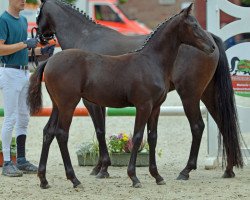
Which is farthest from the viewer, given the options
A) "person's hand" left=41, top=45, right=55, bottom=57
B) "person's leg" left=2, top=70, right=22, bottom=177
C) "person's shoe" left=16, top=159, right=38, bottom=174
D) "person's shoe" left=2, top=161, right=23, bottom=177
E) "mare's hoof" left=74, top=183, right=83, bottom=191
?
"person's shoe" left=16, top=159, right=38, bottom=174

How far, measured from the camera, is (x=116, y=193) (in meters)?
8.10

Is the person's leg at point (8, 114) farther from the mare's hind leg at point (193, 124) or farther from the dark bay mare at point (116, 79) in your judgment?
the mare's hind leg at point (193, 124)

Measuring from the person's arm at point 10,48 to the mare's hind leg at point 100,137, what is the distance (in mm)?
903

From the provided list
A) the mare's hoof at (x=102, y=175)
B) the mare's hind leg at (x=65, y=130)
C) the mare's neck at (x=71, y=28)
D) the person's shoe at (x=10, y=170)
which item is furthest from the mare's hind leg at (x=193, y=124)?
the person's shoe at (x=10, y=170)

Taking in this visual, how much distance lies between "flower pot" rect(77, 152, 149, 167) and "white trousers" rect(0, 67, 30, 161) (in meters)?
1.22

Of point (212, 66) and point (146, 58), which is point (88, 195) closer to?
point (146, 58)

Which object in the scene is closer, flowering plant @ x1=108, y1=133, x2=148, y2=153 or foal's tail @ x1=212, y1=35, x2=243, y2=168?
foal's tail @ x1=212, y1=35, x2=243, y2=168

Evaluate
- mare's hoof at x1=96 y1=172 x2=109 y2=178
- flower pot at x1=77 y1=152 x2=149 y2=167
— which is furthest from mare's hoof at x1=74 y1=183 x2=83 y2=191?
flower pot at x1=77 y1=152 x2=149 y2=167

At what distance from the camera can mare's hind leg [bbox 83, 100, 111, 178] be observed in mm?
9352

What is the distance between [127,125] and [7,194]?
6.08 meters

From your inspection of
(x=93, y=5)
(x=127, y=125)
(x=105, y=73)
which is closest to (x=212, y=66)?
(x=105, y=73)

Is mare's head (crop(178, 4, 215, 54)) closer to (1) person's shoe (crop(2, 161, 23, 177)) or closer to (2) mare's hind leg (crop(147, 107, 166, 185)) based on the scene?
(2) mare's hind leg (crop(147, 107, 166, 185))

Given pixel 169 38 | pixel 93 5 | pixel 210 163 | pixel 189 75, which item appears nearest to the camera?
pixel 169 38

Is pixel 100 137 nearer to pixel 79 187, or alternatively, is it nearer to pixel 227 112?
pixel 79 187
